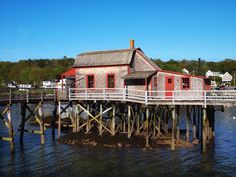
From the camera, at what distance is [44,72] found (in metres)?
119

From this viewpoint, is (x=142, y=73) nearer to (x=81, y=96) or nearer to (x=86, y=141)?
(x=81, y=96)

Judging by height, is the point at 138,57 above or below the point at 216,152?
above

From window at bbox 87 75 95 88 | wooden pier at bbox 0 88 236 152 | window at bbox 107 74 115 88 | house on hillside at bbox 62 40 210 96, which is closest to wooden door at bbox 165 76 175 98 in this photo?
house on hillside at bbox 62 40 210 96

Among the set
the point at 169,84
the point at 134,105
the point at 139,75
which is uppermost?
the point at 139,75

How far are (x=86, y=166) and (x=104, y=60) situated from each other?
11.2 meters

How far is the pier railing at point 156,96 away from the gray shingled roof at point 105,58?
8.03ft

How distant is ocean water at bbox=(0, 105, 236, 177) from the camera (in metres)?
21.5

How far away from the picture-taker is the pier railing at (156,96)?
961 inches

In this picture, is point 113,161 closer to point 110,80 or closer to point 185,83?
point 110,80

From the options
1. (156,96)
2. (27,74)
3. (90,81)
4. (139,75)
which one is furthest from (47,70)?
(156,96)

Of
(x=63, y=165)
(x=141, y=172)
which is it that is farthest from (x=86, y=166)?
(x=141, y=172)

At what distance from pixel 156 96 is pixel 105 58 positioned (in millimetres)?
6998

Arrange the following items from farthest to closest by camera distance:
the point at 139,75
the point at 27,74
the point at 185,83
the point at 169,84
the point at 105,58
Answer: the point at 27,74, the point at 105,58, the point at 169,84, the point at 185,83, the point at 139,75

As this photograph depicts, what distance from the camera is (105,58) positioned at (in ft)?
101
